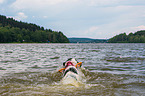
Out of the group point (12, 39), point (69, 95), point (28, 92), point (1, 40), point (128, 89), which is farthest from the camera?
point (12, 39)

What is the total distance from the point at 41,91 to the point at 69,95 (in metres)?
1.37

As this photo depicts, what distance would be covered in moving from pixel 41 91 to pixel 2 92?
5.60 feet

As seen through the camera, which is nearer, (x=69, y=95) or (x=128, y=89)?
(x=69, y=95)

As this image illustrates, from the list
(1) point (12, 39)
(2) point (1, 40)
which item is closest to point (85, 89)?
(2) point (1, 40)

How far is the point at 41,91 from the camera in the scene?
741 cm

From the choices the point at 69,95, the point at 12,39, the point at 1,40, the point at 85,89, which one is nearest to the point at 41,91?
the point at 69,95

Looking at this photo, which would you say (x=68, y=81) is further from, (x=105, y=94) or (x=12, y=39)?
(x=12, y=39)

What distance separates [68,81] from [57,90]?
4.51 ft

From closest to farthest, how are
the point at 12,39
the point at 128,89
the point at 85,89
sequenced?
the point at 85,89 < the point at 128,89 < the point at 12,39

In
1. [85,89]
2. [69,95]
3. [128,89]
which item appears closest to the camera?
[69,95]

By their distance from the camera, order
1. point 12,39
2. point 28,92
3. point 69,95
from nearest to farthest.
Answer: point 69,95, point 28,92, point 12,39

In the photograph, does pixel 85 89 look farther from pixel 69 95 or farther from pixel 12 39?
pixel 12 39

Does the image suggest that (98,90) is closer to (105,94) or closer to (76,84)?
(105,94)

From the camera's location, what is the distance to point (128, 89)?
8.26 m
